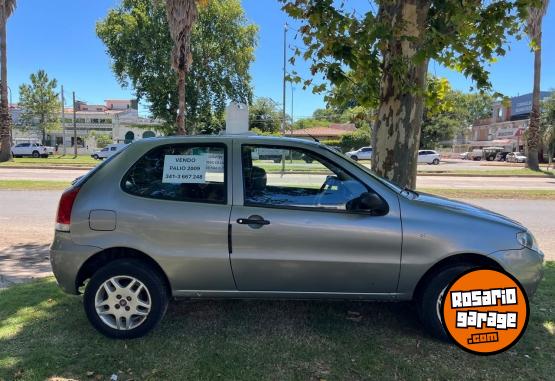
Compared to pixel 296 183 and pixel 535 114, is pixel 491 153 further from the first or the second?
pixel 296 183

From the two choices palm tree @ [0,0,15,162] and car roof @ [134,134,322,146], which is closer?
car roof @ [134,134,322,146]

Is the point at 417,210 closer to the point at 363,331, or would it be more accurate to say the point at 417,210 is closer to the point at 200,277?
the point at 363,331

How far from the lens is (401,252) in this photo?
3596mm

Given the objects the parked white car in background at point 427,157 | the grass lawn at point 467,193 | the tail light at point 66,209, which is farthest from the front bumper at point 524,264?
the parked white car in background at point 427,157

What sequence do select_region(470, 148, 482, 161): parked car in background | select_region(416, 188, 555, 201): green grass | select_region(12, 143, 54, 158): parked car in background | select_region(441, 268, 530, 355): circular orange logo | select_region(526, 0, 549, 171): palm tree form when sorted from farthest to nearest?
1. select_region(470, 148, 482, 161): parked car in background
2. select_region(12, 143, 54, 158): parked car in background
3. select_region(526, 0, 549, 171): palm tree
4. select_region(416, 188, 555, 201): green grass
5. select_region(441, 268, 530, 355): circular orange logo

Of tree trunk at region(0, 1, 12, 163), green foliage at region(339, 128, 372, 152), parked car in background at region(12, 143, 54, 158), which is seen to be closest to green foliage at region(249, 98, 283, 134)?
green foliage at region(339, 128, 372, 152)

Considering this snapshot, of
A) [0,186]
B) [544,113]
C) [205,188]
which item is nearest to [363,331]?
[205,188]

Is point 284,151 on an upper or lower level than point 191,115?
lower

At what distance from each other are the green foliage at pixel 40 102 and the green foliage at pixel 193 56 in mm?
28981

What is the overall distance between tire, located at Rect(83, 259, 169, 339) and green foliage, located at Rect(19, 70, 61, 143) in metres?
Answer: 60.7

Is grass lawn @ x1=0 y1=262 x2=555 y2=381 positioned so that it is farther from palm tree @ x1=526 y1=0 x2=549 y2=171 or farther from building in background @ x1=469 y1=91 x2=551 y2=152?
building in background @ x1=469 y1=91 x2=551 y2=152

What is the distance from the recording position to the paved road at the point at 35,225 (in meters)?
6.19

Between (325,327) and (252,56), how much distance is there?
31.9 metres

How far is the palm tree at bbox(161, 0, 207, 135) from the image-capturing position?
13289mm
